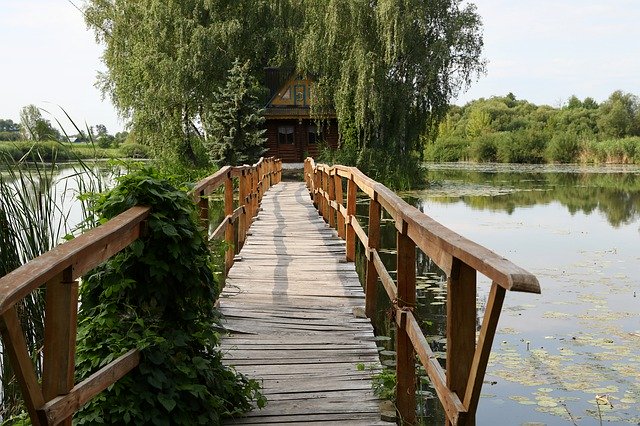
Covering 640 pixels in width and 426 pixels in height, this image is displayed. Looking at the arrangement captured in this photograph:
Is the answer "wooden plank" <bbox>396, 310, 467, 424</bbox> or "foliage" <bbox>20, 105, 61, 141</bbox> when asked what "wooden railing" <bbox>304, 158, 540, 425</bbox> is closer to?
"wooden plank" <bbox>396, 310, 467, 424</bbox>

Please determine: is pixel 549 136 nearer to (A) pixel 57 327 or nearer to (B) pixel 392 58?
(B) pixel 392 58

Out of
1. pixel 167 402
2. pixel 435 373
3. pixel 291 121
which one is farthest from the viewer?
pixel 291 121

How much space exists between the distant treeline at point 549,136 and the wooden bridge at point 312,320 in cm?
2271

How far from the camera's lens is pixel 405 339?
3.68 metres

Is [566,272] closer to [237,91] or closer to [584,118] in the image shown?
[237,91]

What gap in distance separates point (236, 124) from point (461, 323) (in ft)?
83.8

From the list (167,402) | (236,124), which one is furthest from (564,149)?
(167,402)

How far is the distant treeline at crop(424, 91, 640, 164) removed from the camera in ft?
155

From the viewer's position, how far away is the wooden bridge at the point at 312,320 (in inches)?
81.1

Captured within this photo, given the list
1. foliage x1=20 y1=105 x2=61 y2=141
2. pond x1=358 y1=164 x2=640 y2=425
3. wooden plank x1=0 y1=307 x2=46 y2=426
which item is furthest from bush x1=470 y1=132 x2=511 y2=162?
wooden plank x1=0 y1=307 x2=46 y2=426

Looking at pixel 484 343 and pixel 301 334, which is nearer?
pixel 484 343

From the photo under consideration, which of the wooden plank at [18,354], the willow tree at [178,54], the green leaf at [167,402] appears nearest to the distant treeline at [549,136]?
the willow tree at [178,54]

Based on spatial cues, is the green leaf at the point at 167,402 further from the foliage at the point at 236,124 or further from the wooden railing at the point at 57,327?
the foliage at the point at 236,124

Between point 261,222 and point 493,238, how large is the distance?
5.03m
